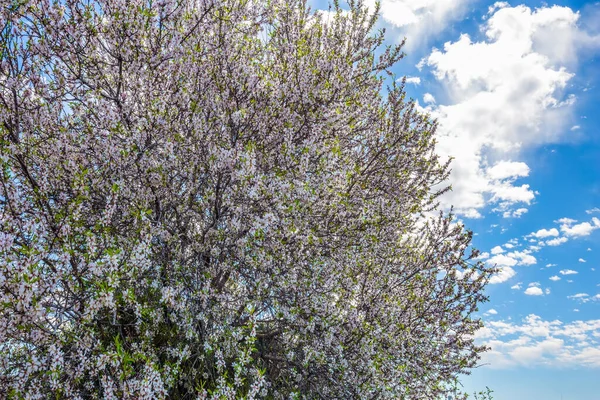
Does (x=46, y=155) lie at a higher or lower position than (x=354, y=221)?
lower

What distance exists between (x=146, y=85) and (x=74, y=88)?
3.60 feet

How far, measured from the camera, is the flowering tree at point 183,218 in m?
4.96

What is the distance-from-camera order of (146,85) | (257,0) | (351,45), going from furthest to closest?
(351,45) < (257,0) < (146,85)

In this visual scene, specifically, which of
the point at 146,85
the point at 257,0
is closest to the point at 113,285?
the point at 146,85

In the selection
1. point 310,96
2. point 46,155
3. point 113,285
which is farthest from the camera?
point 310,96

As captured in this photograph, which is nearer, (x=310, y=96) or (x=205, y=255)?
(x=205, y=255)

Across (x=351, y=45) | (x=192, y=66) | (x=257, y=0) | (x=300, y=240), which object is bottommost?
(x=300, y=240)

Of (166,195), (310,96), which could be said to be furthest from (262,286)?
Answer: (310,96)

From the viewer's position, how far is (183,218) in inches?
279

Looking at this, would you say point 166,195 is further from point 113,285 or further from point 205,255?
point 113,285

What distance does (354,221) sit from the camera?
7895 mm

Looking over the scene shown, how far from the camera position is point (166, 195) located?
22.1 feet

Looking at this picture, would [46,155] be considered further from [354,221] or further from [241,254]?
[354,221]

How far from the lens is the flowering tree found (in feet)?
16.3
